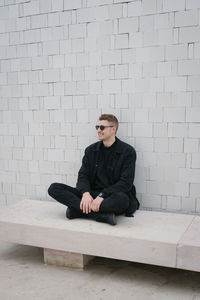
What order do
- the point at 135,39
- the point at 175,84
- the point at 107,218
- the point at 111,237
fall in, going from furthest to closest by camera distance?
the point at 135,39 < the point at 175,84 < the point at 107,218 < the point at 111,237

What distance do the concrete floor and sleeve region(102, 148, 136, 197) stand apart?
654 mm

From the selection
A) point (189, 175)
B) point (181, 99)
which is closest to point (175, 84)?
point (181, 99)

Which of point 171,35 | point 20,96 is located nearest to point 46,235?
point 20,96

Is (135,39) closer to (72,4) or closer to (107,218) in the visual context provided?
(72,4)

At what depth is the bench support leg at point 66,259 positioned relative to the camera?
9.25 ft

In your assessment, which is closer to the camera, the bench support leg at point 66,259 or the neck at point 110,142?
the bench support leg at point 66,259

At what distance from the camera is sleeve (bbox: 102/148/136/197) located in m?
3.04

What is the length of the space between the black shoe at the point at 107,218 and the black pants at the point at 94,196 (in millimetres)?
34

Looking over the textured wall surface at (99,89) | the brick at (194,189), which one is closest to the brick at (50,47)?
the textured wall surface at (99,89)

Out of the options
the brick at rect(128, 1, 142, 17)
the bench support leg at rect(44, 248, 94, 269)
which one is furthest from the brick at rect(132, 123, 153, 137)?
the bench support leg at rect(44, 248, 94, 269)

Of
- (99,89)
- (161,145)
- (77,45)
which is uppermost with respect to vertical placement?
(77,45)

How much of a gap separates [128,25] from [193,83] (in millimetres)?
877

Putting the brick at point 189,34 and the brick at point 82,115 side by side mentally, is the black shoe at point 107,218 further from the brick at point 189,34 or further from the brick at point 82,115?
the brick at point 189,34

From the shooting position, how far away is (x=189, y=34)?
123 inches
